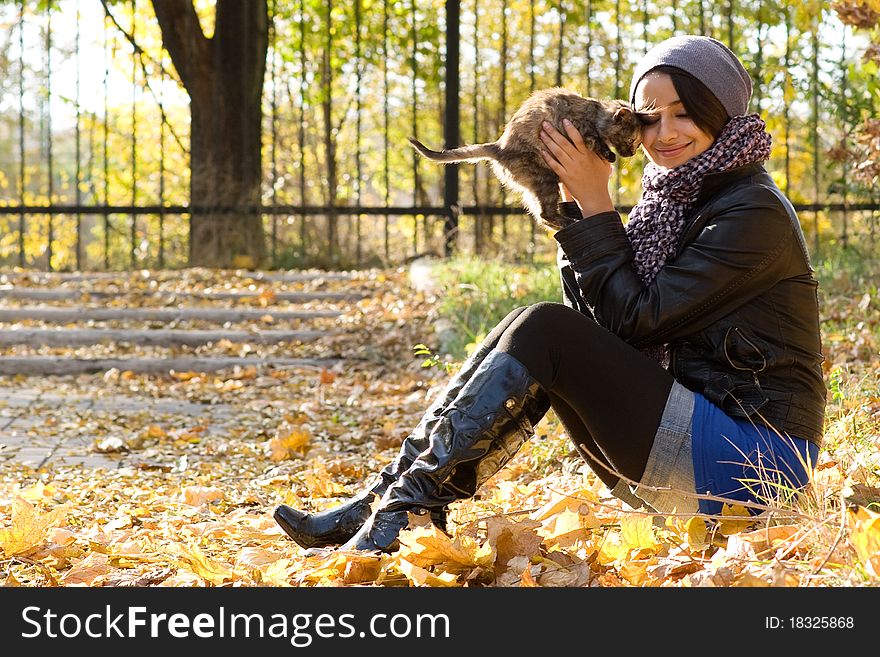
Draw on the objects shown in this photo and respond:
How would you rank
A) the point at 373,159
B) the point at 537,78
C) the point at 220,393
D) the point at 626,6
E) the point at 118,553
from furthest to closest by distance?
the point at 373,159
the point at 537,78
the point at 626,6
the point at 220,393
the point at 118,553

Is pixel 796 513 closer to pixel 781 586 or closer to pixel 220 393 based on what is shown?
pixel 781 586

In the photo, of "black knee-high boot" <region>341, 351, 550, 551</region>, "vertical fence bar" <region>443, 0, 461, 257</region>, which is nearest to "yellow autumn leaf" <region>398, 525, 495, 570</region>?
"black knee-high boot" <region>341, 351, 550, 551</region>

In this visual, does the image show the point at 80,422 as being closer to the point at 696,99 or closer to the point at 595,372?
the point at 595,372

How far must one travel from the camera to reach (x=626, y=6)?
976cm

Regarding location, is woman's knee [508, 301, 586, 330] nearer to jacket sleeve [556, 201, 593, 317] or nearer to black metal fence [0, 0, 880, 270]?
jacket sleeve [556, 201, 593, 317]

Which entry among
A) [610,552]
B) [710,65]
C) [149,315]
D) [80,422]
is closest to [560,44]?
[149,315]

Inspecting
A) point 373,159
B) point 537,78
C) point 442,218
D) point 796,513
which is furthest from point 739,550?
point 373,159

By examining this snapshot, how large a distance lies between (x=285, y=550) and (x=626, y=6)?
27.0 ft

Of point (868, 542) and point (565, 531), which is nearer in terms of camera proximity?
point (868, 542)

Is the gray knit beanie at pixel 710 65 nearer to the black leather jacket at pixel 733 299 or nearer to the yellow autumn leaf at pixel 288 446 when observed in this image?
the black leather jacket at pixel 733 299

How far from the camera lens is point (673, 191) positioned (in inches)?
104

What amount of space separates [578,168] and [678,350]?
1.76 feet

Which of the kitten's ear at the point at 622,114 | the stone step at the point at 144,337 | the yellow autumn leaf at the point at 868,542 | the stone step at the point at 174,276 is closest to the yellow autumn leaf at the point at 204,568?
the yellow autumn leaf at the point at 868,542

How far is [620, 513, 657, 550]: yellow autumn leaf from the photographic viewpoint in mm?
2293
